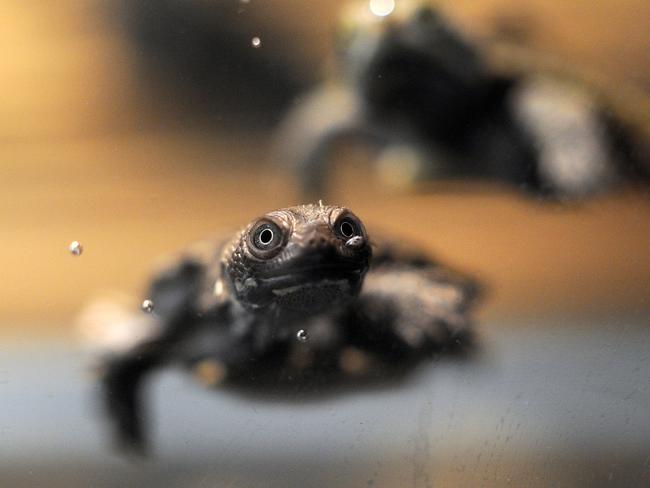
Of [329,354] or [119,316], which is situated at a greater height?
[119,316]

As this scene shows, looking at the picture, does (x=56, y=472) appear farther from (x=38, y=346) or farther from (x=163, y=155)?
(x=163, y=155)

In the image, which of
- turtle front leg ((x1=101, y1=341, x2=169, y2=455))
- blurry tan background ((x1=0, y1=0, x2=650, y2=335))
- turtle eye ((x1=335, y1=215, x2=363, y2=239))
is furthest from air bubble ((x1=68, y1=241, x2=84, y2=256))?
turtle eye ((x1=335, y1=215, x2=363, y2=239))

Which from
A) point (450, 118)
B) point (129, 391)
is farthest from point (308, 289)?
point (450, 118)

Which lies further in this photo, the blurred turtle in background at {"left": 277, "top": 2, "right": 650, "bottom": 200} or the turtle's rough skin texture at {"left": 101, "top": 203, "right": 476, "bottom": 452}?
the blurred turtle in background at {"left": 277, "top": 2, "right": 650, "bottom": 200}

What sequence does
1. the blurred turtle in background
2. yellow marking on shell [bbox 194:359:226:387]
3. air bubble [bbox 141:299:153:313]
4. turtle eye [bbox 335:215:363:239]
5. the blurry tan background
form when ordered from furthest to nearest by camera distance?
the blurred turtle in background < the blurry tan background < air bubble [bbox 141:299:153:313] < yellow marking on shell [bbox 194:359:226:387] < turtle eye [bbox 335:215:363:239]

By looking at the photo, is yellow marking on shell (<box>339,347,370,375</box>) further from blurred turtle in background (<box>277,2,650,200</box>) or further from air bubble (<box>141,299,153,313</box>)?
blurred turtle in background (<box>277,2,650,200</box>)

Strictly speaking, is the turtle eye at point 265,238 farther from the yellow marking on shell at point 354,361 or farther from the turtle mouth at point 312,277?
the yellow marking on shell at point 354,361

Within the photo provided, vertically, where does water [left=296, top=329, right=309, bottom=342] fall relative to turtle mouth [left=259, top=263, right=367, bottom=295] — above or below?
below

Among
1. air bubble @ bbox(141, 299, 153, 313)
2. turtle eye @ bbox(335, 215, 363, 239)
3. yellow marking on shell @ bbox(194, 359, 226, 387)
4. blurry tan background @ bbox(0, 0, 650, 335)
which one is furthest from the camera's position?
blurry tan background @ bbox(0, 0, 650, 335)

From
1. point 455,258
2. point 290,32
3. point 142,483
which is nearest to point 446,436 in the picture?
point 142,483
